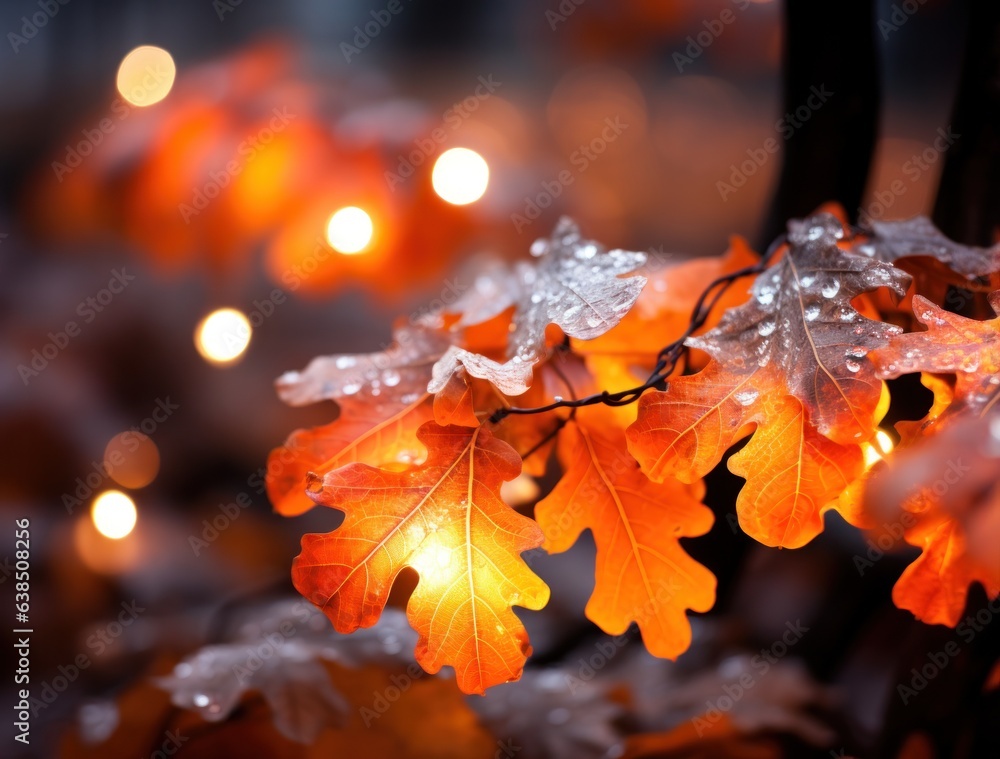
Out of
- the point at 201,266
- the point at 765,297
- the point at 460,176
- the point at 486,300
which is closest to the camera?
the point at 765,297

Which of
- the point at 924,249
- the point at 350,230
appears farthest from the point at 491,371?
the point at 350,230

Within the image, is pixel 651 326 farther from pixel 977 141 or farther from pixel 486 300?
pixel 977 141

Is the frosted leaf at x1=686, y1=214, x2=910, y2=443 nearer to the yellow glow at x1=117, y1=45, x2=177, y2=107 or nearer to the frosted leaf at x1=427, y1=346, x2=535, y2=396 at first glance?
the frosted leaf at x1=427, y1=346, x2=535, y2=396

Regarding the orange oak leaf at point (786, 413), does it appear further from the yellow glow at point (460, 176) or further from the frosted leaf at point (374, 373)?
the yellow glow at point (460, 176)

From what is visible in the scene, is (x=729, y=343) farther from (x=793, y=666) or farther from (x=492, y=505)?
(x=793, y=666)

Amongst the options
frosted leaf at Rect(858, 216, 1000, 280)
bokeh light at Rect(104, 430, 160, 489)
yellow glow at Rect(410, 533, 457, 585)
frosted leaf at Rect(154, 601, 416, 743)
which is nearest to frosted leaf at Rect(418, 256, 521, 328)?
yellow glow at Rect(410, 533, 457, 585)

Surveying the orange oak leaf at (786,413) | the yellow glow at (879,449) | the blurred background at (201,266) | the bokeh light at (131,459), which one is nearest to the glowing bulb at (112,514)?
the blurred background at (201,266)
